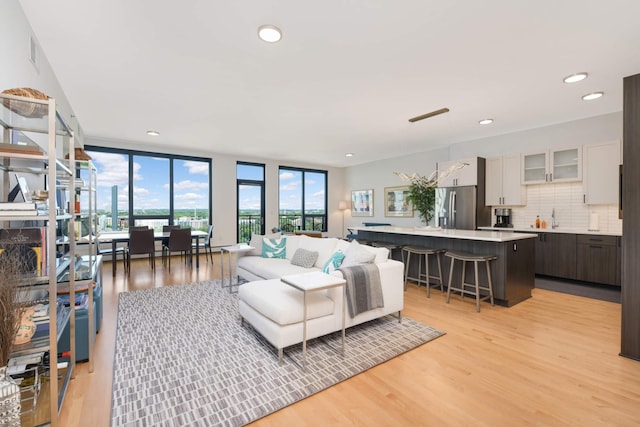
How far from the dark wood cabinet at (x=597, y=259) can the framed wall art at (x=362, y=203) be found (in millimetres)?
5070

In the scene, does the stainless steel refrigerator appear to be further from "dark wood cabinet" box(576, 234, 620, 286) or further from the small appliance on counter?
"dark wood cabinet" box(576, 234, 620, 286)

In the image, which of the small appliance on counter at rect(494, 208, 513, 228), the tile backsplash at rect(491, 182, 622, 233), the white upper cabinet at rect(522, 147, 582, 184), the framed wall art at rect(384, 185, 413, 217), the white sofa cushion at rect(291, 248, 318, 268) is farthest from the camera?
the framed wall art at rect(384, 185, 413, 217)

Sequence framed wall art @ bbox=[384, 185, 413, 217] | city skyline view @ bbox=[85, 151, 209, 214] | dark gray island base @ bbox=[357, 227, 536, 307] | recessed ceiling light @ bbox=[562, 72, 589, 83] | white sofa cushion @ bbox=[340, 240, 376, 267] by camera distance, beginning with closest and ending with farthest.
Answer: white sofa cushion @ bbox=[340, 240, 376, 267]
recessed ceiling light @ bbox=[562, 72, 589, 83]
dark gray island base @ bbox=[357, 227, 536, 307]
city skyline view @ bbox=[85, 151, 209, 214]
framed wall art @ bbox=[384, 185, 413, 217]

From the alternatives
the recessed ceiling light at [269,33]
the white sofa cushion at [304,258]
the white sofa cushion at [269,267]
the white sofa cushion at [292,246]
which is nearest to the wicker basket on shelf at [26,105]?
the recessed ceiling light at [269,33]

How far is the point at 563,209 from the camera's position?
4844 millimetres

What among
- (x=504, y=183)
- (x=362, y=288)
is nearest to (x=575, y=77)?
(x=504, y=183)

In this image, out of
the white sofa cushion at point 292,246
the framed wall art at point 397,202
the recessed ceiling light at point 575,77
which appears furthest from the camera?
the framed wall art at point 397,202

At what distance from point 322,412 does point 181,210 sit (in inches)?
258

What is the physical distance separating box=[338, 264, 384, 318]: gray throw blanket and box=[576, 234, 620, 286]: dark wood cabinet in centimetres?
368

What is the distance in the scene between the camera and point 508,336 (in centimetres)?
271

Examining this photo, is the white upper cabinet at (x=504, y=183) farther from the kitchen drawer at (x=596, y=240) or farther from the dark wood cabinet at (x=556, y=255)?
the kitchen drawer at (x=596, y=240)

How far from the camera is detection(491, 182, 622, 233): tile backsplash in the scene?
4.40 metres

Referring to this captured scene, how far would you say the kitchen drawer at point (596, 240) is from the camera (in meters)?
4.08

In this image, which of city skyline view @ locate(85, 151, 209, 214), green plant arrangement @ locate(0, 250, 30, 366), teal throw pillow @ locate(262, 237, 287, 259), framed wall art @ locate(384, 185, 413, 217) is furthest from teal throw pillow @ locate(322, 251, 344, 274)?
city skyline view @ locate(85, 151, 209, 214)
